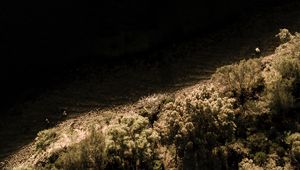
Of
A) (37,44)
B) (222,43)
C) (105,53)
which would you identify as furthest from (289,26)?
(37,44)

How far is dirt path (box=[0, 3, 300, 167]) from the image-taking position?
21953 mm

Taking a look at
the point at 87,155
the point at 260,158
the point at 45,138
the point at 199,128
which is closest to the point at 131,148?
the point at 87,155

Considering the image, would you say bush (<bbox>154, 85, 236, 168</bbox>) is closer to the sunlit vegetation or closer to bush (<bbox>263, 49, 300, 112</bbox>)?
the sunlit vegetation

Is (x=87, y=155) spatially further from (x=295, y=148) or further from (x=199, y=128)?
(x=295, y=148)

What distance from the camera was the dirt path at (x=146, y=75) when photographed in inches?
864

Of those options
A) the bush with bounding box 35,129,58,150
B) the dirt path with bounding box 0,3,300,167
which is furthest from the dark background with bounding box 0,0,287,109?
the bush with bounding box 35,129,58,150

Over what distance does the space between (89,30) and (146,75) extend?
12.6ft

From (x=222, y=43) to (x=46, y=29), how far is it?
843 cm

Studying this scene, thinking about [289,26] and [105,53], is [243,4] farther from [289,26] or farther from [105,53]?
[105,53]

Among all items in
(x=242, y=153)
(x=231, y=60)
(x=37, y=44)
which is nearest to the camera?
(x=242, y=153)

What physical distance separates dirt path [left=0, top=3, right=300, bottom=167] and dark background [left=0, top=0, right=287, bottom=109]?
58 centimetres

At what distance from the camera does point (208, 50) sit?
23000mm

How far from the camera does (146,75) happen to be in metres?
22.7

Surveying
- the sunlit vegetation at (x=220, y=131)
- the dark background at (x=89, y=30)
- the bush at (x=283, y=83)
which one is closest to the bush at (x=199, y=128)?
the sunlit vegetation at (x=220, y=131)
